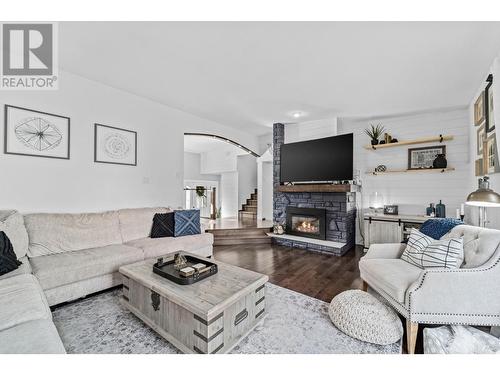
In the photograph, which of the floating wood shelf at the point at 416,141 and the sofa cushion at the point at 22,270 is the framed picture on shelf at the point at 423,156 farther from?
the sofa cushion at the point at 22,270

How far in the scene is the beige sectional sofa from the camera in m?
1.20

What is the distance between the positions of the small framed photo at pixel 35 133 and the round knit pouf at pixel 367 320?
349cm

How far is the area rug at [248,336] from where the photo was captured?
63.4 inches

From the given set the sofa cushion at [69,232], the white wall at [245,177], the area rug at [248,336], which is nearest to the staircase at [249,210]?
the white wall at [245,177]

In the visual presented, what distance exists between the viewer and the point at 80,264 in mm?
2197

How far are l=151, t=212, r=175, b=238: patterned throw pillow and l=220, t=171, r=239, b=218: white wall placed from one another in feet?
12.8

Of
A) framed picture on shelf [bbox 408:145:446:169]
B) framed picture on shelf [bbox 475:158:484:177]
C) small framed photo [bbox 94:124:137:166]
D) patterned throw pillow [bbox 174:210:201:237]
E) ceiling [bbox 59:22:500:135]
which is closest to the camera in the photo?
ceiling [bbox 59:22:500:135]

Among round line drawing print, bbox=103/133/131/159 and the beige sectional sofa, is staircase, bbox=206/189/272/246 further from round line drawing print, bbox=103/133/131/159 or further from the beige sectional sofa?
round line drawing print, bbox=103/133/131/159

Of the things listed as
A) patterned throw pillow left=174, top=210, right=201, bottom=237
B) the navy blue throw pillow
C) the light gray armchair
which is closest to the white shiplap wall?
the navy blue throw pillow

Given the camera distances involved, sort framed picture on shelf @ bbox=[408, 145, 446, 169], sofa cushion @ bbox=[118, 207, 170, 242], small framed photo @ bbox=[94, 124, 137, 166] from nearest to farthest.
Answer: sofa cushion @ bbox=[118, 207, 170, 242] < small framed photo @ bbox=[94, 124, 137, 166] < framed picture on shelf @ bbox=[408, 145, 446, 169]

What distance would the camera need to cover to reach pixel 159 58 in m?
2.45

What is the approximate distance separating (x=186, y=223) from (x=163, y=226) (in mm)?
321
